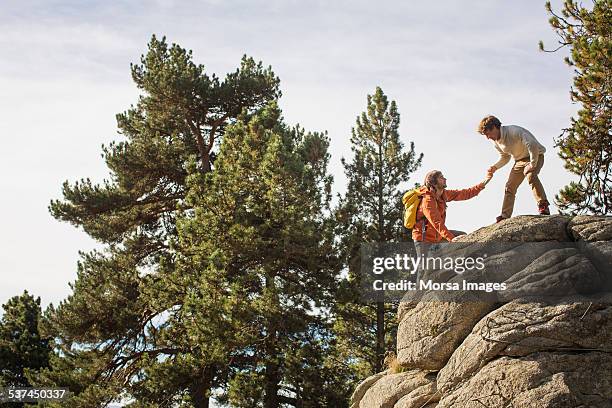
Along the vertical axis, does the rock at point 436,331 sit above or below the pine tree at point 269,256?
below

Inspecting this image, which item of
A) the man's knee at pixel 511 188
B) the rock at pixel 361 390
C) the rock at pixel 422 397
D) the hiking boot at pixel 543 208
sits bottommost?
the rock at pixel 422 397

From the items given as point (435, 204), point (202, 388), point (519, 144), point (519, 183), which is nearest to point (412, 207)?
point (435, 204)

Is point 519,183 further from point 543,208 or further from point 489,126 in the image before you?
point 489,126

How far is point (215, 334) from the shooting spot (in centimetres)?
2188

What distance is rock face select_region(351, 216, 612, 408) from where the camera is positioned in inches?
403

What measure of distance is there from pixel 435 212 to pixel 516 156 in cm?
143

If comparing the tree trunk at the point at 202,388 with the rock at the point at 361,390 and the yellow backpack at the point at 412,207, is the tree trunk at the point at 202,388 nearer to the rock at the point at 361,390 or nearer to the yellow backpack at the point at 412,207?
the rock at the point at 361,390

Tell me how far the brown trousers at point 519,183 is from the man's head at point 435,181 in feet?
3.07

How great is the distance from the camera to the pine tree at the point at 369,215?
24.0 m

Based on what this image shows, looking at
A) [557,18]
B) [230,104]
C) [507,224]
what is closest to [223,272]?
[230,104]

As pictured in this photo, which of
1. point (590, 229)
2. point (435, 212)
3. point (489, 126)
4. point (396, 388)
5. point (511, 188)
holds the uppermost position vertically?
point (489, 126)

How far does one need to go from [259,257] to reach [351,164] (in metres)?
5.37

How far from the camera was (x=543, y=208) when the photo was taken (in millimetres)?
12148

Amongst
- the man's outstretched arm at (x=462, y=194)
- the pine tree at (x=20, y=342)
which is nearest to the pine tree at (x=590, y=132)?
the man's outstretched arm at (x=462, y=194)
